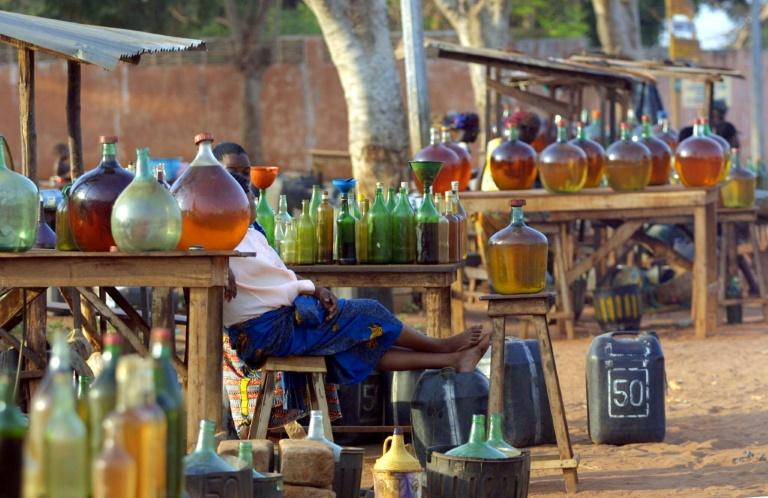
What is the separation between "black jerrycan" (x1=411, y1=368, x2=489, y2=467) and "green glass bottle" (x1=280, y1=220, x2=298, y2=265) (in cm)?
100

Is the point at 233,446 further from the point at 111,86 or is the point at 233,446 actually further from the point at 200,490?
the point at 111,86

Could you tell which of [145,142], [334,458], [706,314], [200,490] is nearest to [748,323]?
[706,314]

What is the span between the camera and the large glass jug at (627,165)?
32.2 ft

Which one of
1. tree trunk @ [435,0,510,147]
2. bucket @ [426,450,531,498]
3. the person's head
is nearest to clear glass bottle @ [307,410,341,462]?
bucket @ [426,450,531,498]

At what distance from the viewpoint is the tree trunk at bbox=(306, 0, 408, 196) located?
12.7 m

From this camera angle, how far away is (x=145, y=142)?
26.4m

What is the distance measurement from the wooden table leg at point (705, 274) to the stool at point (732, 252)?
70 centimetres

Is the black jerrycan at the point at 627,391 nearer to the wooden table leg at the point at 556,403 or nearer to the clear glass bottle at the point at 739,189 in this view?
the wooden table leg at the point at 556,403

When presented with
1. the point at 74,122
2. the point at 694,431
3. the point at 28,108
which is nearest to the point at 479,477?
the point at 694,431

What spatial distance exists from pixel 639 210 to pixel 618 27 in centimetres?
1224

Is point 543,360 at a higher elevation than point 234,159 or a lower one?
lower

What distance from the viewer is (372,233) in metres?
6.44

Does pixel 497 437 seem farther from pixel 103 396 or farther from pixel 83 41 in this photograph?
pixel 83 41

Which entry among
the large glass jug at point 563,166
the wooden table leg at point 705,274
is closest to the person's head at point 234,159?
the large glass jug at point 563,166
